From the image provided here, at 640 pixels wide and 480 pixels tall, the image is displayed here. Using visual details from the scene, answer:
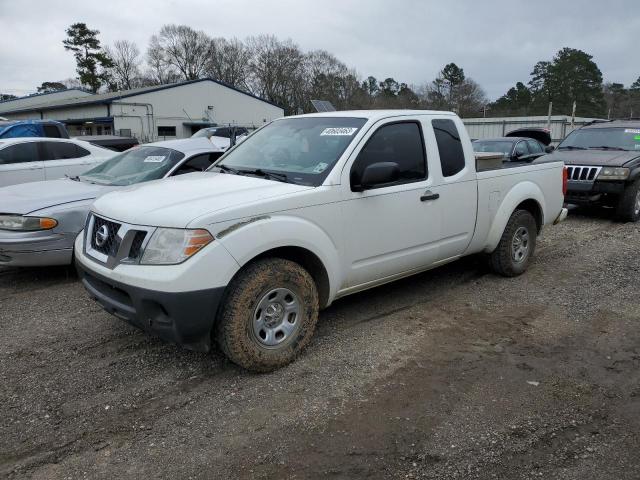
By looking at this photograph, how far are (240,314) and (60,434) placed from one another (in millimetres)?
1264

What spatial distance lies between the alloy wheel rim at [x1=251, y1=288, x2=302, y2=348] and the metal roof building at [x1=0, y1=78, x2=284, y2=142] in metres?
36.3

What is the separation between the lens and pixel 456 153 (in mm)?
5090

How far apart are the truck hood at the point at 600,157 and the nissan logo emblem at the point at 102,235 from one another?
792 cm

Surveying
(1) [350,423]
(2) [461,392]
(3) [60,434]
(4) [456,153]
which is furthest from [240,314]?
(4) [456,153]

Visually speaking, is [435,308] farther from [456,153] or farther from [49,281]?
[49,281]

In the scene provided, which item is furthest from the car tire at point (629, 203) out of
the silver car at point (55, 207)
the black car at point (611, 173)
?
the silver car at point (55, 207)

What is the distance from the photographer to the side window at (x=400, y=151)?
4297 millimetres

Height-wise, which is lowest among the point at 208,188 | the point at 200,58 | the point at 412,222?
the point at 412,222

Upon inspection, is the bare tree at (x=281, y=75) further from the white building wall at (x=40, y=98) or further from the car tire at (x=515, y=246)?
the car tire at (x=515, y=246)

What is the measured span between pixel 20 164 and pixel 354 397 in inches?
301

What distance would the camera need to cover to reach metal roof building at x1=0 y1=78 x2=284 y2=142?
3747 cm

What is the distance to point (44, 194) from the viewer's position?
Answer: 19.4ft

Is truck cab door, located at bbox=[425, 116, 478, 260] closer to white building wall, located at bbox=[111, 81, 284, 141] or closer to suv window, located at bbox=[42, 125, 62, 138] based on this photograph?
suv window, located at bbox=[42, 125, 62, 138]

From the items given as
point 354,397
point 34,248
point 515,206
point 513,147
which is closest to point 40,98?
point 513,147
